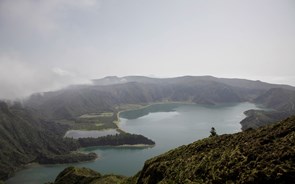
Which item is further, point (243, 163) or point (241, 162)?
point (241, 162)

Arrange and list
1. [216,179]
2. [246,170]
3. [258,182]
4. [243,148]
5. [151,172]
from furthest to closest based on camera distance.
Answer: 1. [151,172]
2. [243,148]
3. [216,179]
4. [246,170]
5. [258,182]

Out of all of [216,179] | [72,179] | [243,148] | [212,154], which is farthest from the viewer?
[72,179]

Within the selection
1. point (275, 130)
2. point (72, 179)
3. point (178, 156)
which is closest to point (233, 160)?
point (275, 130)

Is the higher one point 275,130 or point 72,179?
point 275,130

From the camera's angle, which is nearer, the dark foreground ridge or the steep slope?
the steep slope

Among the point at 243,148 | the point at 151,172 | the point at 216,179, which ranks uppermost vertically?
the point at 243,148

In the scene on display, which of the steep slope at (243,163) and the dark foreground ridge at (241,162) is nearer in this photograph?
the steep slope at (243,163)

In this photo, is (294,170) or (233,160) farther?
(233,160)

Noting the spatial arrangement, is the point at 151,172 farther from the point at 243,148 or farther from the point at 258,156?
the point at 258,156
